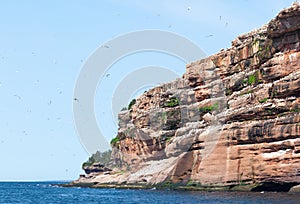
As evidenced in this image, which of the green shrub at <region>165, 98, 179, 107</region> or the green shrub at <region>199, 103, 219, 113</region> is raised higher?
the green shrub at <region>165, 98, 179, 107</region>

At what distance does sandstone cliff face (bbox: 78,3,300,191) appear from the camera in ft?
226

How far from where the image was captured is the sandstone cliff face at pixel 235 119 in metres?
68.9

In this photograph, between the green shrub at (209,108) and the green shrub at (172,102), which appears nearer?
the green shrub at (209,108)

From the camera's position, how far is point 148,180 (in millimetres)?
99062

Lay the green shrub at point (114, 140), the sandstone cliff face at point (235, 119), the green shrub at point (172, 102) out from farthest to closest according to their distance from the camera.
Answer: the green shrub at point (114, 140) → the green shrub at point (172, 102) → the sandstone cliff face at point (235, 119)

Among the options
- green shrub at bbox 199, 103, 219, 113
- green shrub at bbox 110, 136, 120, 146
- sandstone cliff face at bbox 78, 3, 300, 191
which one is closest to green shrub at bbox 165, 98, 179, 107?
sandstone cliff face at bbox 78, 3, 300, 191

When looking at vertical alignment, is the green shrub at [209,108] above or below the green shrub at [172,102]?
below

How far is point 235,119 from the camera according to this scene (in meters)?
76.5

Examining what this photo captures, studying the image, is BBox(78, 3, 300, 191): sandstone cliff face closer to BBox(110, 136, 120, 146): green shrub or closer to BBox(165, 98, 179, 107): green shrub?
BBox(165, 98, 179, 107): green shrub

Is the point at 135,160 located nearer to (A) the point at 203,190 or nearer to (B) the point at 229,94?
(B) the point at 229,94

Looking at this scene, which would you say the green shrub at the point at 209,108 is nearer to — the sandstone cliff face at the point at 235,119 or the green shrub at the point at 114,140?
the sandstone cliff face at the point at 235,119

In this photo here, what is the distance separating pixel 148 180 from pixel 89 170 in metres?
57.4

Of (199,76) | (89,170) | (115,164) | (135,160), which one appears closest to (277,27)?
(199,76)

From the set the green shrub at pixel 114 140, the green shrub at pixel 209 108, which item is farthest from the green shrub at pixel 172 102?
the green shrub at pixel 114 140
